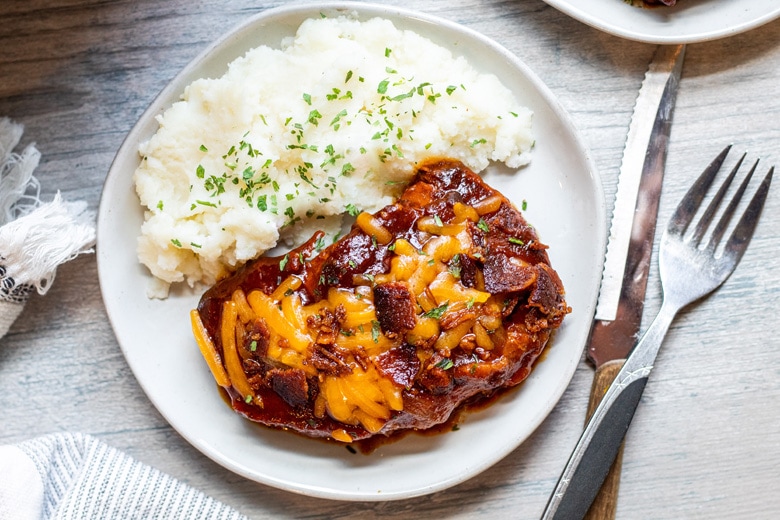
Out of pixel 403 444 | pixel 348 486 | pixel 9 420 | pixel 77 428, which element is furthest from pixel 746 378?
pixel 9 420

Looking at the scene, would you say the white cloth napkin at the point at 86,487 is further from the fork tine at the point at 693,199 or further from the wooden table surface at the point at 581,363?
the fork tine at the point at 693,199

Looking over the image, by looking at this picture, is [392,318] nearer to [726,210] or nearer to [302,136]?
[302,136]

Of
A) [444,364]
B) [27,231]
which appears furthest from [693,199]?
[27,231]

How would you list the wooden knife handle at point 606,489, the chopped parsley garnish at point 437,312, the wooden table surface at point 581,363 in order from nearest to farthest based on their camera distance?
the chopped parsley garnish at point 437,312, the wooden knife handle at point 606,489, the wooden table surface at point 581,363

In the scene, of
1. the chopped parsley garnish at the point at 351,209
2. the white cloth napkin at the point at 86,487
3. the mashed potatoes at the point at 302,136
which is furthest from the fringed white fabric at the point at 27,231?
the chopped parsley garnish at the point at 351,209

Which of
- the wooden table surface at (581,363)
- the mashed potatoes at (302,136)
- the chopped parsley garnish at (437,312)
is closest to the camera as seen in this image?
the chopped parsley garnish at (437,312)

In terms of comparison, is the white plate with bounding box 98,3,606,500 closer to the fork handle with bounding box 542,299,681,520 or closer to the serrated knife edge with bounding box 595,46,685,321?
the serrated knife edge with bounding box 595,46,685,321
